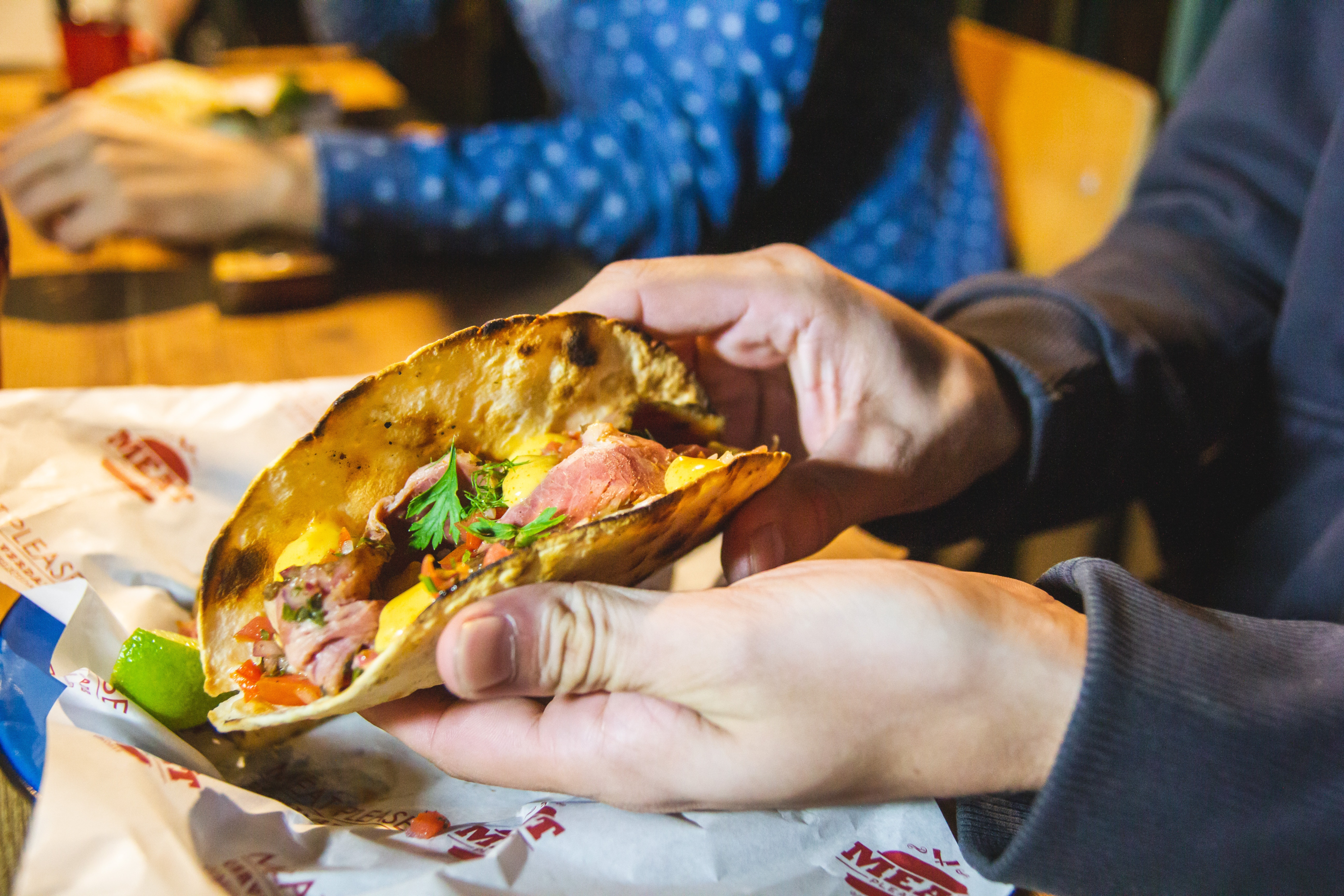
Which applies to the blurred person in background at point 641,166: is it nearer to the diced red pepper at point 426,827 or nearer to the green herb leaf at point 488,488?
the green herb leaf at point 488,488

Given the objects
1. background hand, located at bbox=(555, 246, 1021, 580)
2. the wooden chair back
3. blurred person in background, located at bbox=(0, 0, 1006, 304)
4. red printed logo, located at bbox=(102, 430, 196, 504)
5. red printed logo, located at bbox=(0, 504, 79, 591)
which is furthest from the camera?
blurred person in background, located at bbox=(0, 0, 1006, 304)

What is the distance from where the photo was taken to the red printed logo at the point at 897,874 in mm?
927

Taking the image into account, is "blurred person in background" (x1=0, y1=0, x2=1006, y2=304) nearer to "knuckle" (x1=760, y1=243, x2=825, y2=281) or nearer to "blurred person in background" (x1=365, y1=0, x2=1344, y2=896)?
"blurred person in background" (x1=365, y1=0, x2=1344, y2=896)

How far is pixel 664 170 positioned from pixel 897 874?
186 centimetres

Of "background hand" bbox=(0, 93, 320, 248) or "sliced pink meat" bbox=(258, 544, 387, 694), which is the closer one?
"sliced pink meat" bbox=(258, 544, 387, 694)

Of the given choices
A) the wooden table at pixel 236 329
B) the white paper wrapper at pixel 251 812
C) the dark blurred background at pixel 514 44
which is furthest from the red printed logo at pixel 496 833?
the dark blurred background at pixel 514 44

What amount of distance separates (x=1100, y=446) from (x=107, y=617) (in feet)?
5.08

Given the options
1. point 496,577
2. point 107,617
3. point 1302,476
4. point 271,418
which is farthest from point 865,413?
point 107,617

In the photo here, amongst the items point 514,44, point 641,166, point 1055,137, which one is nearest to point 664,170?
point 641,166

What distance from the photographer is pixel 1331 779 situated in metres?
0.90

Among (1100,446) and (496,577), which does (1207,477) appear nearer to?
(1100,446)

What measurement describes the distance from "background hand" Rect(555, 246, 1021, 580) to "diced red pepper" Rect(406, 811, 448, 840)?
18.3 inches

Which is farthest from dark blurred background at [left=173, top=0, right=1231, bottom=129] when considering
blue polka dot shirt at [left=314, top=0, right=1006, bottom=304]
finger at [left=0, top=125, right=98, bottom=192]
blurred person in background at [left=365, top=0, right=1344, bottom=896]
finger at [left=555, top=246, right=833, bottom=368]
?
finger at [left=555, top=246, right=833, bottom=368]

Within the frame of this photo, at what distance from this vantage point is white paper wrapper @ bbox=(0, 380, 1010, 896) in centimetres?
86
